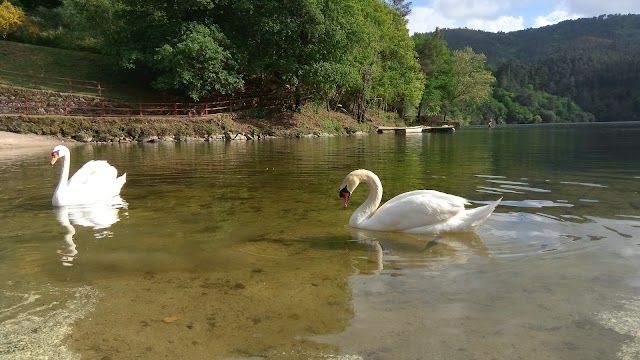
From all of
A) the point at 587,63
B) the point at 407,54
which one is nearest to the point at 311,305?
the point at 407,54

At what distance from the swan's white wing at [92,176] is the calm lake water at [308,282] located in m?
0.69

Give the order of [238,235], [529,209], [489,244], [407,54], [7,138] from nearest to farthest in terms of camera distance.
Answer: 1. [489,244]
2. [238,235]
3. [529,209]
4. [7,138]
5. [407,54]

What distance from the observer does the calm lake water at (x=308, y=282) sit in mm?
3486

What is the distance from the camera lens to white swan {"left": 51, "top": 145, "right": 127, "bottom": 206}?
8969 millimetres

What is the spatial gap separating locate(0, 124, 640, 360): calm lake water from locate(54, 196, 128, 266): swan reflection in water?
0.05m

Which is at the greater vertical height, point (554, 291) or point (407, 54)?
point (407, 54)

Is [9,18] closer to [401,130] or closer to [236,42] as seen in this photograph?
[236,42]

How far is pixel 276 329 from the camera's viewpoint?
373 centimetres

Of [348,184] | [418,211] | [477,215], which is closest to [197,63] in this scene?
[348,184]

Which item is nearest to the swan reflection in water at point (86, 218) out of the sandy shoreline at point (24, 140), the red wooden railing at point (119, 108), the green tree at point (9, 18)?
the sandy shoreline at point (24, 140)

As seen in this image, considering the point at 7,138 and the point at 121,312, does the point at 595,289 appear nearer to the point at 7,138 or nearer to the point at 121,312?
the point at 121,312

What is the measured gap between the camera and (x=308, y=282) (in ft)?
15.9

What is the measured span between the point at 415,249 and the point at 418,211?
2.14ft

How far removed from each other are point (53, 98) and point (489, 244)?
1586 inches
